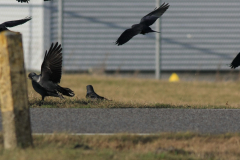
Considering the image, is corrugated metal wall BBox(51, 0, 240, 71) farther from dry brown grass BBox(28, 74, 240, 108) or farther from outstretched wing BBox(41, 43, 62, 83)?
outstretched wing BBox(41, 43, 62, 83)

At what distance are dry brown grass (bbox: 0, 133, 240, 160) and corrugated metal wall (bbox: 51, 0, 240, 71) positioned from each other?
1166 centimetres

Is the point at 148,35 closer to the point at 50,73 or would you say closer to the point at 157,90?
the point at 157,90

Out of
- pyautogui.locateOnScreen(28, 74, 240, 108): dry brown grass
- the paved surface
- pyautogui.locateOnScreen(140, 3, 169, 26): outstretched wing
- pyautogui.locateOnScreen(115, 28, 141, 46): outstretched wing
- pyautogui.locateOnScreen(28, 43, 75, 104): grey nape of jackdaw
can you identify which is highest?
pyautogui.locateOnScreen(140, 3, 169, 26): outstretched wing

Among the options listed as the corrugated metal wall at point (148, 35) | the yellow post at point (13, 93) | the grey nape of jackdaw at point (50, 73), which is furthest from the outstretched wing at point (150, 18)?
the corrugated metal wall at point (148, 35)

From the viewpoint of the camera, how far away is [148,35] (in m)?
17.2

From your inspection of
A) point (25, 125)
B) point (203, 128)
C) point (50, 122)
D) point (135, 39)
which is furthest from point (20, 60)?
point (135, 39)

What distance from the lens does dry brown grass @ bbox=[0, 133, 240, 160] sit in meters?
4.49

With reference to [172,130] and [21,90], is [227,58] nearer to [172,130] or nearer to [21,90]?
[172,130]

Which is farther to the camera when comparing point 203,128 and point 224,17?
point 224,17

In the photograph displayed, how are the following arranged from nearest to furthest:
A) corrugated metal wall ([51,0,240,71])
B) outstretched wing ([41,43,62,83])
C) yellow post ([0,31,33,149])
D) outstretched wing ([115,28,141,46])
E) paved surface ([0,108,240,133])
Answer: yellow post ([0,31,33,149]) → paved surface ([0,108,240,133]) → outstretched wing ([115,28,141,46]) → outstretched wing ([41,43,62,83]) → corrugated metal wall ([51,0,240,71])

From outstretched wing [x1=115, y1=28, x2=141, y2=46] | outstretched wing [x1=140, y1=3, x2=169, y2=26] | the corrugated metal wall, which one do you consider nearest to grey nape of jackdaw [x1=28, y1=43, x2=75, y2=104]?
outstretched wing [x1=115, y1=28, x2=141, y2=46]

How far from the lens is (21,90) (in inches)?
185

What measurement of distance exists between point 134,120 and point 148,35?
11179mm

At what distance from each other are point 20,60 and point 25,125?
627mm
